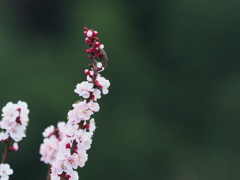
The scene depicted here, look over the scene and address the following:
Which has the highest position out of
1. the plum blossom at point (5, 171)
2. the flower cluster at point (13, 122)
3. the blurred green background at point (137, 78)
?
the blurred green background at point (137, 78)

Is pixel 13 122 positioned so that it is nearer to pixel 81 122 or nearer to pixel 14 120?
pixel 14 120

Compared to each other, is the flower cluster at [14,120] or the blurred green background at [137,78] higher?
the blurred green background at [137,78]

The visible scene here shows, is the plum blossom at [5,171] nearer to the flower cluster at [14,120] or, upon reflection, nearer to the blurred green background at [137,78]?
the flower cluster at [14,120]

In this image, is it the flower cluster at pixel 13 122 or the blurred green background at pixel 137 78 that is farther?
the blurred green background at pixel 137 78

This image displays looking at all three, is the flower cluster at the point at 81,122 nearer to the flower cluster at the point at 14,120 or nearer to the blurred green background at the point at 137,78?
the flower cluster at the point at 14,120

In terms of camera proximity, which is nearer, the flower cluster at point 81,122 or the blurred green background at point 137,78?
the flower cluster at point 81,122

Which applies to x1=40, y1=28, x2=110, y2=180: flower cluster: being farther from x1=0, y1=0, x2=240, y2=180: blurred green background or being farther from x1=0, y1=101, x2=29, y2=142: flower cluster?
x1=0, y1=0, x2=240, y2=180: blurred green background

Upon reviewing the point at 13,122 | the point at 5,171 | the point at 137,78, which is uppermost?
the point at 137,78

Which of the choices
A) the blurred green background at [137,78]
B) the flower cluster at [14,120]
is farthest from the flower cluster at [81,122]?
the blurred green background at [137,78]

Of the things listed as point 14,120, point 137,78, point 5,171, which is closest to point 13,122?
point 14,120
